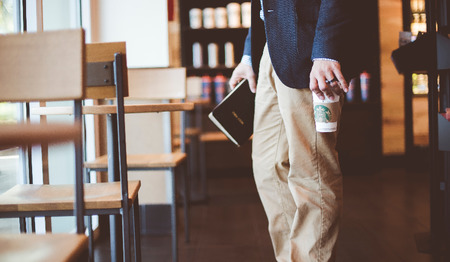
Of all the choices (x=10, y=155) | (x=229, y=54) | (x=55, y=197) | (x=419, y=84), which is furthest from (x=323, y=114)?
(x=419, y=84)

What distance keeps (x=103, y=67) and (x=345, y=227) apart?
1.73 m

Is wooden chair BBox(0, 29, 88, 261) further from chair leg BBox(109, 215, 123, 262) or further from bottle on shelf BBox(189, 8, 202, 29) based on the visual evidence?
bottle on shelf BBox(189, 8, 202, 29)

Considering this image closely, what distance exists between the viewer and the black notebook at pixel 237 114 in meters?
1.70

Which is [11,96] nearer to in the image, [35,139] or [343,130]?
[35,139]

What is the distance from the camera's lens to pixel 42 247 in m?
0.79

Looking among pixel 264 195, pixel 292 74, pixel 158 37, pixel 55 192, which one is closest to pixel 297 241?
pixel 264 195

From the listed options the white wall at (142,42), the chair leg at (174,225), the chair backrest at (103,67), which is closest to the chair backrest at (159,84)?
the white wall at (142,42)

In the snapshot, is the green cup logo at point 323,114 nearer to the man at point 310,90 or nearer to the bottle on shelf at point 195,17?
the man at point 310,90

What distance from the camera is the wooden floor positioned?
6.73 feet

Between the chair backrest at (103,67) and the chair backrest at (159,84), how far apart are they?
1069mm

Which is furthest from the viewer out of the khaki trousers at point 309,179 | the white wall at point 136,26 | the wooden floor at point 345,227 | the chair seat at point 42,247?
the white wall at point 136,26

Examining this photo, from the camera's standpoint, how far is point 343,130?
4.32 m

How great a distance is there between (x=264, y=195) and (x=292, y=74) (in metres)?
0.46

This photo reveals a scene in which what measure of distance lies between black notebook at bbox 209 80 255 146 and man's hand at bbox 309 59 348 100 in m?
0.49
